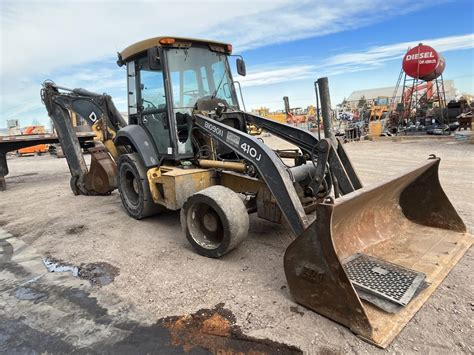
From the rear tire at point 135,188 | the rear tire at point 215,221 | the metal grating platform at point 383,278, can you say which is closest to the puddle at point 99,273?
the rear tire at point 215,221

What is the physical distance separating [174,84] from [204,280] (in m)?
2.74

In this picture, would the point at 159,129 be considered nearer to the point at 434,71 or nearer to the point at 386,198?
the point at 386,198

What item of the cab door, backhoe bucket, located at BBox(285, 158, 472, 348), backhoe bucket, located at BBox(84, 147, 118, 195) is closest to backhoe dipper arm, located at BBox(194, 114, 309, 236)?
backhoe bucket, located at BBox(285, 158, 472, 348)

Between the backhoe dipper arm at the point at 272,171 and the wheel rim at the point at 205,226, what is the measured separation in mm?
757

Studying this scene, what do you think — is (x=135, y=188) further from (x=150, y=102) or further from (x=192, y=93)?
(x=192, y=93)

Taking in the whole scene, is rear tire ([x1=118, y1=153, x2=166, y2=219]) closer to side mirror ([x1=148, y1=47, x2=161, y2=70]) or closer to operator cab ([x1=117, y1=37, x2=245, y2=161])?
operator cab ([x1=117, y1=37, x2=245, y2=161])

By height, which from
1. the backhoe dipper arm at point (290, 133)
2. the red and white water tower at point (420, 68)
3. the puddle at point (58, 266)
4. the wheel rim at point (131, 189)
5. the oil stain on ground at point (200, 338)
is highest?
the red and white water tower at point (420, 68)

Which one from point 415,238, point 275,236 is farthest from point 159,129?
point 415,238

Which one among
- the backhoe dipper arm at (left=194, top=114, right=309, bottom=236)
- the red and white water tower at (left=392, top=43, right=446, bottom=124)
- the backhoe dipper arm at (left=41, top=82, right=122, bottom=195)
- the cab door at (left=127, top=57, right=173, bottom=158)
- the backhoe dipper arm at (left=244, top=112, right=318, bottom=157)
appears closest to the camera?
the backhoe dipper arm at (left=194, top=114, right=309, bottom=236)

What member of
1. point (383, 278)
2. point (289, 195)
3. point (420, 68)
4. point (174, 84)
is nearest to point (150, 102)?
point (174, 84)

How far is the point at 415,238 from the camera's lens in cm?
382

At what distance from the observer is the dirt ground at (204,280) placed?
100 inches

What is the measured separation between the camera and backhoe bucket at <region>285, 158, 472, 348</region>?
258 centimetres

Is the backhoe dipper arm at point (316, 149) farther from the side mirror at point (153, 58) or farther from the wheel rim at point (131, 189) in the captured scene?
the wheel rim at point (131, 189)
